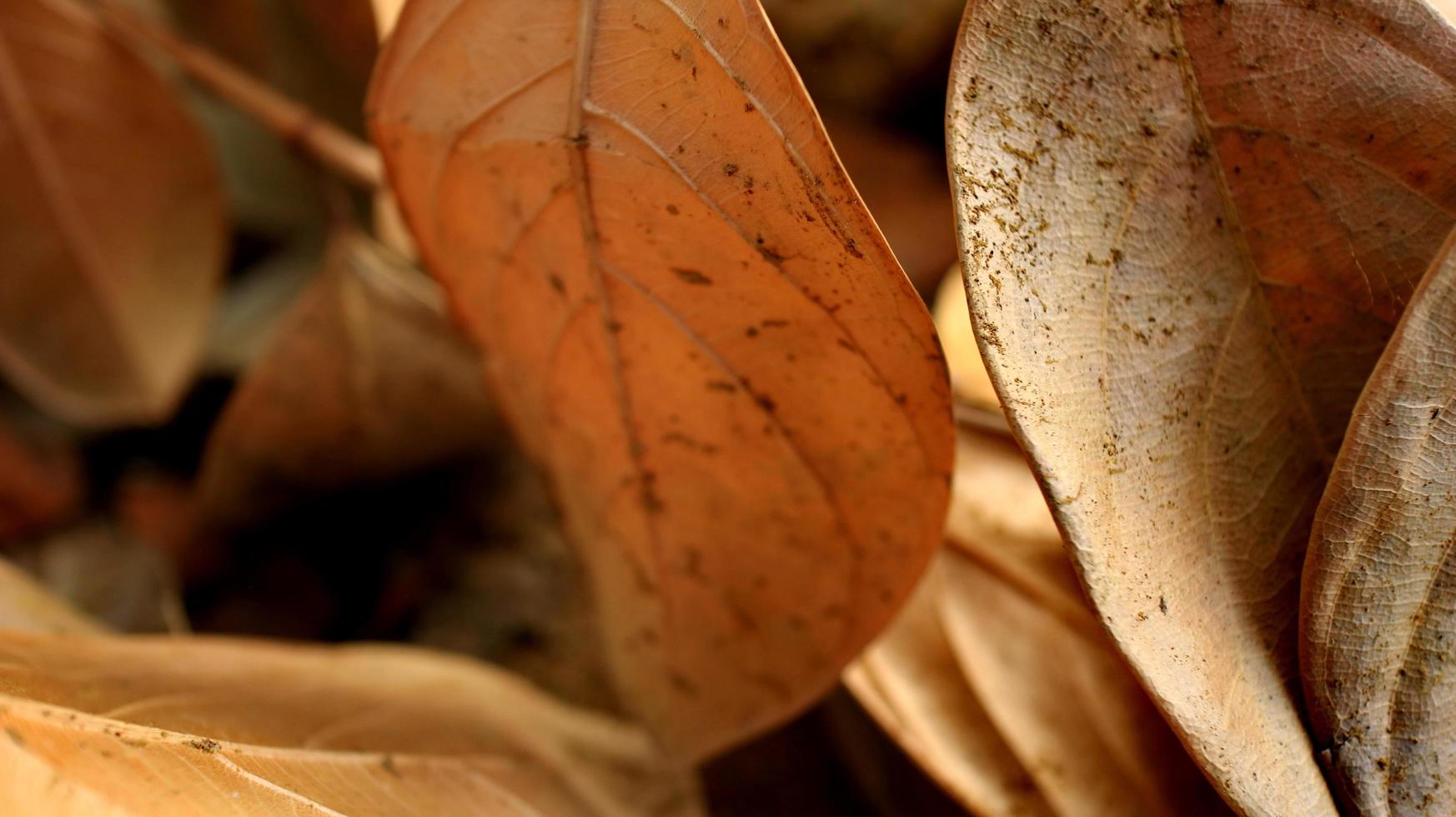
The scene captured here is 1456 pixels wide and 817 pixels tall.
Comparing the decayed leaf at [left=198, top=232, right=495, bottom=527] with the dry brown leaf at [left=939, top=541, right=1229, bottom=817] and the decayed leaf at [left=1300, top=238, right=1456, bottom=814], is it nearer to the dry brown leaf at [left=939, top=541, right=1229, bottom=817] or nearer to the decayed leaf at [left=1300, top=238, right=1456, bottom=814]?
the dry brown leaf at [left=939, top=541, right=1229, bottom=817]

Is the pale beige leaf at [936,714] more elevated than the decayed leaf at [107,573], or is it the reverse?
the pale beige leaf at [936,714]

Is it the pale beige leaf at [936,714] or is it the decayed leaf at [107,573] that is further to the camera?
the decayed leaf at [107,573]

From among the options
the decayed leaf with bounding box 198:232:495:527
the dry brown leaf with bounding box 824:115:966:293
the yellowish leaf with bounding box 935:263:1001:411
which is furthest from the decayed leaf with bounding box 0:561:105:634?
the dry brown leaf with bounding box 824:115:966:293

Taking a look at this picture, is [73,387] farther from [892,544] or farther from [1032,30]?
[1032,30]

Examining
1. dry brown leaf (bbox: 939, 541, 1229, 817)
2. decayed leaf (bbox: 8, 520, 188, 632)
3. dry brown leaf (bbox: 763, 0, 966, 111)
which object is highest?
dry brown leaf (bbox: 763, 0, 966, 111)

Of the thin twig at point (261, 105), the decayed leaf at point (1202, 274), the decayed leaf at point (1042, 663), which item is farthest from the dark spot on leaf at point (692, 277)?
the thin twig at point (261, 105)

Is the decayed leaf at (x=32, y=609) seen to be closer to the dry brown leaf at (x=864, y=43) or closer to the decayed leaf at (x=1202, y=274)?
the decayed leaf at (x=1202, y=274)
